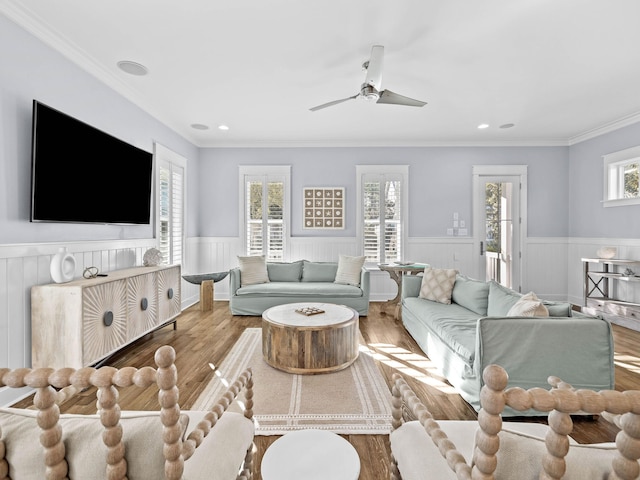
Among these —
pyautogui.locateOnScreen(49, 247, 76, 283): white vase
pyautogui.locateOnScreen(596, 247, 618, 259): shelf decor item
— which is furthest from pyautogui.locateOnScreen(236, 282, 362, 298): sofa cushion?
pyautogui.locateOnScreen(596, 247, 618, 259): shelf decor item

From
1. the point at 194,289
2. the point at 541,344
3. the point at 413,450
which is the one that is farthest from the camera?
the point at 194,289

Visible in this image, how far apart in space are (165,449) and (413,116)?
4.62 m

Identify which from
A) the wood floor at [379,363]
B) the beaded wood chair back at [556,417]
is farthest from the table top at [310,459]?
the wood floor at [379,363]

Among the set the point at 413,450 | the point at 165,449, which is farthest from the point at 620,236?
the point at 165,449

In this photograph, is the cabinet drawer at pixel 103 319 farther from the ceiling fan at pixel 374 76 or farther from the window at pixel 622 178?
the window at pixel 622 178

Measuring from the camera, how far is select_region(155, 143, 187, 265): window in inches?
174

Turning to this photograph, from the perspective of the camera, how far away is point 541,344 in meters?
2.03

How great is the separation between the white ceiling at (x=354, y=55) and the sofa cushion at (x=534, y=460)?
2600mm

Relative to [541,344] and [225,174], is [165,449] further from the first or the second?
[225,174]

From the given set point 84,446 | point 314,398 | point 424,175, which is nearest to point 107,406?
point 84,446

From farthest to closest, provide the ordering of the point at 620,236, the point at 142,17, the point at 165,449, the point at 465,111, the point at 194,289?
the point at 194,289 < the point at 620,236 < the point at 465,111 < the point at 142,17 < the point at 165,449

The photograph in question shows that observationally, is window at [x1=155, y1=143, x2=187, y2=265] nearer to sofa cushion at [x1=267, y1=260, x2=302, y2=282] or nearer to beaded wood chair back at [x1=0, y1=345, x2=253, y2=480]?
sofa cushion at [x1=267, y1=260, x2=302, y2=282]

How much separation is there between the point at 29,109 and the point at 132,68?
1036mm

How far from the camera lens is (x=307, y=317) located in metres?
3.04
